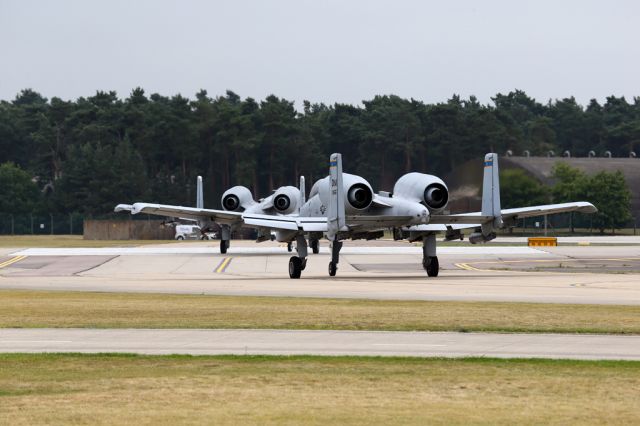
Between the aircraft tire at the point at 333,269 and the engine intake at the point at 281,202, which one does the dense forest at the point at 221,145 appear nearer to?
the engine intake at the point at 281,202

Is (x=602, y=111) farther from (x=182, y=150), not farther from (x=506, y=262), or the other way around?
(x=506, y=262)

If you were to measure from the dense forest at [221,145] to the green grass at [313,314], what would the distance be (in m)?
105

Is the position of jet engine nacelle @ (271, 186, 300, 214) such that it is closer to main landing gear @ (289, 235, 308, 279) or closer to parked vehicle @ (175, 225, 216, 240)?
main landing gear @ (289, 235, 308, 279)

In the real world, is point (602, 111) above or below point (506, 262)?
above

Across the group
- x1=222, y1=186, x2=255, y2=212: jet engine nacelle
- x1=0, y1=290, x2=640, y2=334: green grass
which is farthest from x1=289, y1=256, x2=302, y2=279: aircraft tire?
x1=222, y1=186, x2=255, y2=212: jet engine nacelle

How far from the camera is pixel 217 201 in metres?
141

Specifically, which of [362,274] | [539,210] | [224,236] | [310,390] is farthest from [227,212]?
[310,390]

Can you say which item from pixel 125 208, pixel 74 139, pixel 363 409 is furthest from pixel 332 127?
pixel 363 409

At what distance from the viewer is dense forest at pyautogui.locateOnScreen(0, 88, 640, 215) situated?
140875 millimetres

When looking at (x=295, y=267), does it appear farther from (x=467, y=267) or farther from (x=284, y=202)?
(x=284, y=202)

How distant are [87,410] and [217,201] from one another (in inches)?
5072

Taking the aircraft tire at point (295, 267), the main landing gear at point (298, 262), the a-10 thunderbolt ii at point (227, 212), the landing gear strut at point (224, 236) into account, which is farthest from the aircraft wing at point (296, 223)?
the landing gear strut at point (224, 236)

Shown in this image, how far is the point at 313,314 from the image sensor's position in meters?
A: 24.3

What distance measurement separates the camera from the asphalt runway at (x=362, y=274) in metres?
31.9
